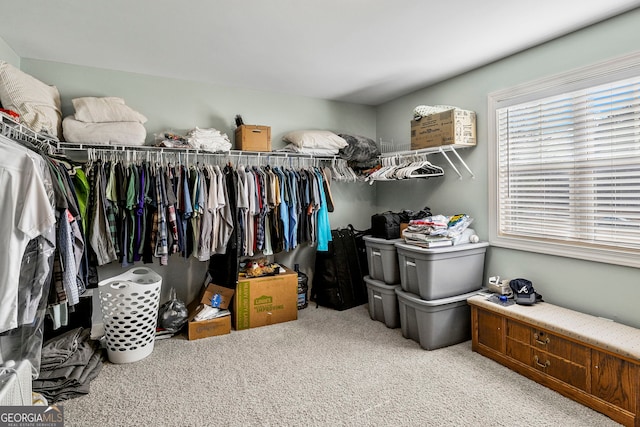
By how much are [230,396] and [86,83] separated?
10.0 feet

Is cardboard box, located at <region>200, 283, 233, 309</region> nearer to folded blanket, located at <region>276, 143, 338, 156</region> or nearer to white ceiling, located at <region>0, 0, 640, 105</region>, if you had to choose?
folded blanket, located at <region>276, 143, 338, 156</region>

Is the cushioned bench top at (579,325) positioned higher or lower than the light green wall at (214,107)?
lower

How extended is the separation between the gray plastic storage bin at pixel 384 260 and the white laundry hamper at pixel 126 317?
207 cm

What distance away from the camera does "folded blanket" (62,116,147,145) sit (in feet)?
9.01

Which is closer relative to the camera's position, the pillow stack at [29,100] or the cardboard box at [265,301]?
the pillow stack at [29,100]

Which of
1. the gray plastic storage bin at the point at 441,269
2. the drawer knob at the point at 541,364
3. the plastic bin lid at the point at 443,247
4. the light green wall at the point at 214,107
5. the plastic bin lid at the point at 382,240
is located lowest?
the drawer knob at the point at 541,364

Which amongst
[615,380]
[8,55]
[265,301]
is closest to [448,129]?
[615,380]

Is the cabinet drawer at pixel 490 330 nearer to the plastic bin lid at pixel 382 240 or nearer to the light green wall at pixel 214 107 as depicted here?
the plastic bin lid at pixel 382 240

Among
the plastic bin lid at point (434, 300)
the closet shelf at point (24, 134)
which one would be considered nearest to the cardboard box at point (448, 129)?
the plastic bin lid at point (434, 300)

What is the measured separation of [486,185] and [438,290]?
1.13 metres

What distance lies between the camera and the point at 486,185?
3090 mm

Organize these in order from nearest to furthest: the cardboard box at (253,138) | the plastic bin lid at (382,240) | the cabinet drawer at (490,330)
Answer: the cabinet drawer at (490,330) < the plastic bin lid at (382,240) < the cardboard box at (253,138)

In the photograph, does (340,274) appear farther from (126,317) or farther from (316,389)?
(126,317)

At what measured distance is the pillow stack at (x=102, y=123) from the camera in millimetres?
2760
